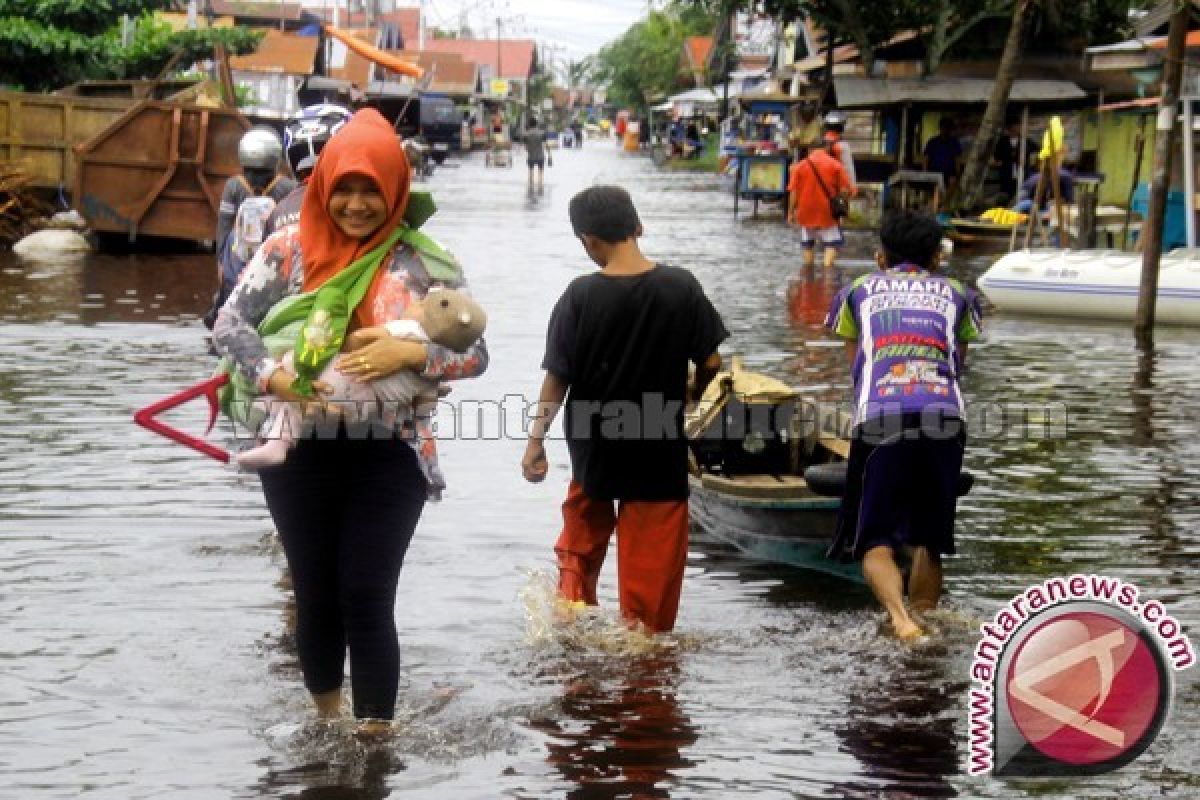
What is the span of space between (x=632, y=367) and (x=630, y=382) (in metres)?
0.05

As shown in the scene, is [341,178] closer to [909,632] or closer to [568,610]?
[568,610]

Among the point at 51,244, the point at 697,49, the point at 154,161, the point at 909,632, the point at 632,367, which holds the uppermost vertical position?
the point at 697,49

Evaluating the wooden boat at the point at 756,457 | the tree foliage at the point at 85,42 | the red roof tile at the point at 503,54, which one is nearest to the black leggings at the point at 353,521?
the wooden boat at the point at 756,457

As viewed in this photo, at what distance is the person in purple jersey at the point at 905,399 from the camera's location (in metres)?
7.24

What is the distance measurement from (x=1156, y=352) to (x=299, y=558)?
1201 centimetres

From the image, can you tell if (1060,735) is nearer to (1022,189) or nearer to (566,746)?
(566,746)

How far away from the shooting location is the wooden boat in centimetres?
866

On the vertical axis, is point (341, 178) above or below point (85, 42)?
→ below

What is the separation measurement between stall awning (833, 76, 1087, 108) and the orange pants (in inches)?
1164

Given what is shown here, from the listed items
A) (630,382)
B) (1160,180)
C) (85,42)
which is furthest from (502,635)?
(85,42)

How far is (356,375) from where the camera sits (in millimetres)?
5559

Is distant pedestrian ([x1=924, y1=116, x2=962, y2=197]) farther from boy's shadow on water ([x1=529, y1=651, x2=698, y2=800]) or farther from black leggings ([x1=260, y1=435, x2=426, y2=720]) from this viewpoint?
black leggings ([x1=260, y1=435, x2=426, y2=720])

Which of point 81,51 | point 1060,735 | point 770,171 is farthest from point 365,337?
point 770,171

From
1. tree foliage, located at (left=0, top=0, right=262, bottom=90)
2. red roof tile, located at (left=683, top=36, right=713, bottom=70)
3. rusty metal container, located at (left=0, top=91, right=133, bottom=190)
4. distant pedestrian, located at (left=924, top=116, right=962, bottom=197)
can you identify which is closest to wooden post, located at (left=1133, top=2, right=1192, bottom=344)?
rusty metal container, located at (left=0, top=91, right=133, bottom=190)
